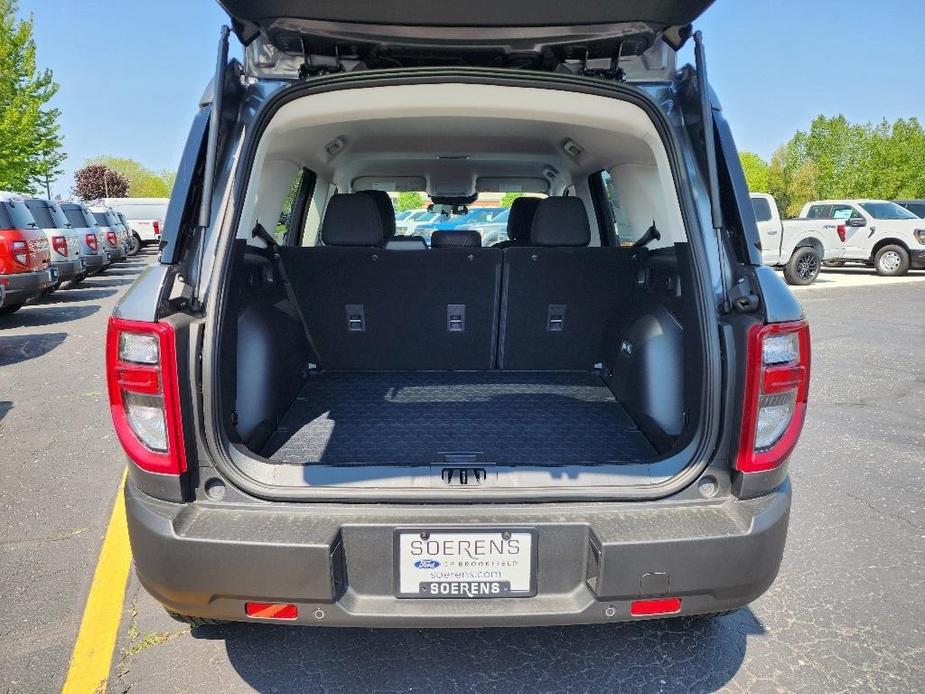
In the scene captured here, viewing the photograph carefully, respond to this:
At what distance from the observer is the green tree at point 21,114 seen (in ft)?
69.1

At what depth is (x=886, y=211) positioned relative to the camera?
50.3ft

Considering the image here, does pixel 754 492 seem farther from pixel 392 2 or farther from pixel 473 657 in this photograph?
pixel 392 2

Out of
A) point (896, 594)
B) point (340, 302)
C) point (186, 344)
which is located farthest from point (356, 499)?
point (896, 594)

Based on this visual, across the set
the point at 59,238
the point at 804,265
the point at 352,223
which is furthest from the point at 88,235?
the point at 804,265

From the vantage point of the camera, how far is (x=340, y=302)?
10.8 feet

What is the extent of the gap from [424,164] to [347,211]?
146cm

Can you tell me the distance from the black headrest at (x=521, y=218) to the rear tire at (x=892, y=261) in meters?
15.3

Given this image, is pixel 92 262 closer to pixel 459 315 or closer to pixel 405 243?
pixel 405 243

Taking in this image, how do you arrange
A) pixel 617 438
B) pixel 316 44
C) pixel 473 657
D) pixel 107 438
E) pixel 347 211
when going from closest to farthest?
pixel 316 44 → pixel 473 657 → pixel 617 438 → pixel 347 211 → pixel 107 438

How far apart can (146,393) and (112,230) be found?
1766cm

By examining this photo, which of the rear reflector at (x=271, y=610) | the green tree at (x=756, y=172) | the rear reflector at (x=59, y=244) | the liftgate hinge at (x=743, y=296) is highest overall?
the green tree at (x=756, y=172)

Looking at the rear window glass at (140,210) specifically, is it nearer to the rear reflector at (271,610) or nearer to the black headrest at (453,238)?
the black headrest at (453,238)

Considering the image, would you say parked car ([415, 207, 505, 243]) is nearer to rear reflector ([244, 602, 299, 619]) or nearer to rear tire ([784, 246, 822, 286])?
rear reflector ([244, 602, 299, 619])

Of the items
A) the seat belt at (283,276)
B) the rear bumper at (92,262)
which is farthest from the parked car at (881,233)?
the rear bumper at (92,262)
